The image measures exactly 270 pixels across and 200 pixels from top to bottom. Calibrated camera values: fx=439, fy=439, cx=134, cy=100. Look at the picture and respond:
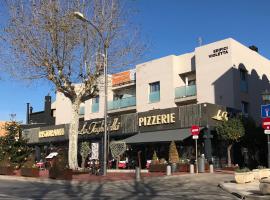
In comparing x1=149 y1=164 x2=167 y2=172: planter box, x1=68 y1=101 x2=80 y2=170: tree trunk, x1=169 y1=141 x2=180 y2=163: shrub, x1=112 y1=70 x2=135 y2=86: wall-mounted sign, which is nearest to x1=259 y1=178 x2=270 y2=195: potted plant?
x1=149 y1=164 x2=167 y2=172: planter box

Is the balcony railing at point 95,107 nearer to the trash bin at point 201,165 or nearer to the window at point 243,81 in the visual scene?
the window at point 243,81

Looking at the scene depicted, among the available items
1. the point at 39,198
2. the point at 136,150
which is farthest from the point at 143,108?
the point at 39,198

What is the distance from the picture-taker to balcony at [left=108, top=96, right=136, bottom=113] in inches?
1723

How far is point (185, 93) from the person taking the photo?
38.8 metres

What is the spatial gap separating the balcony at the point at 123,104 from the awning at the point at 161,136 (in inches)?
342

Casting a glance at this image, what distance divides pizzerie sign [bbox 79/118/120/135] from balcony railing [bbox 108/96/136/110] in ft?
16.2

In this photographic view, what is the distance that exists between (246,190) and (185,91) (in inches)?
877

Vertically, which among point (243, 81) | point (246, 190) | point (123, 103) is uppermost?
point (243, 81)

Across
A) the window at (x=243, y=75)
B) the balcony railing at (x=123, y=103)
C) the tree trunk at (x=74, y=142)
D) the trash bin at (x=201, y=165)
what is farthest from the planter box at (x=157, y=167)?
the balcony railing at (x=123, y=103)

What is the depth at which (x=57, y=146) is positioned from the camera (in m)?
47.0

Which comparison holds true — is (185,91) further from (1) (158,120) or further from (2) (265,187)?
(2) (265,187)

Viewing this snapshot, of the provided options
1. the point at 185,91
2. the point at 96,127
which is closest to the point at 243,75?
the point at 185,91

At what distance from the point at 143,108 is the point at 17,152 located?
13.1 m

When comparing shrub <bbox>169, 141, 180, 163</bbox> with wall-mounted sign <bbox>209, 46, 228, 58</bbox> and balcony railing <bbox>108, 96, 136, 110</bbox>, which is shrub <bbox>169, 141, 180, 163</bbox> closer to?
wall-mounted sign <bbox>209, 46, 228, 58</bbox>
